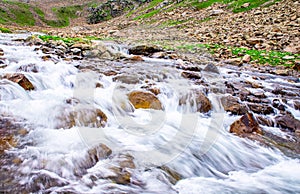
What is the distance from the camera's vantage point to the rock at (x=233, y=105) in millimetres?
5434

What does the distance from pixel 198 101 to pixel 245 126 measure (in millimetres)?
1363

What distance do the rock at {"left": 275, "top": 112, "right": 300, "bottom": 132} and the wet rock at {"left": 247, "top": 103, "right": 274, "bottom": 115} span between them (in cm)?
29

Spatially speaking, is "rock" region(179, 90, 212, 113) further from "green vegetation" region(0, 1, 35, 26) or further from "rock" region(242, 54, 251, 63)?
"green vegetation" region(0, 1, 35, 26)

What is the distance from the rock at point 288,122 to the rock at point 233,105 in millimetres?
703

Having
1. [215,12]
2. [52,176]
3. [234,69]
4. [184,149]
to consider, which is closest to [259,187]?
[184,149]

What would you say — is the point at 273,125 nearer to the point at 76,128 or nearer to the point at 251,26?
the point at 76,128

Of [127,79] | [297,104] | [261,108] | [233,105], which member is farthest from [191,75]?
[297,104]

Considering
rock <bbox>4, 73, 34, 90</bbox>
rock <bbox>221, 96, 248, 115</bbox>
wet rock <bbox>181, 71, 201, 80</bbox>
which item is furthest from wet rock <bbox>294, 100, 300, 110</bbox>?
rock <bbox>4, 73, 34, 90</bbox>

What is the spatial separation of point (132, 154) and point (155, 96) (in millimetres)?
2319

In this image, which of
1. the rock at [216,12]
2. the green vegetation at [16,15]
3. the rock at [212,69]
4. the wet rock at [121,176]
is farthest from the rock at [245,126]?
the green vegetation at [16,15]

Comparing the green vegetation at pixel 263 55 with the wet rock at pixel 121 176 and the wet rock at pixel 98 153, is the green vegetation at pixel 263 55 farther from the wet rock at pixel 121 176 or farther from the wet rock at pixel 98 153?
the wet rock at pixel 121 176

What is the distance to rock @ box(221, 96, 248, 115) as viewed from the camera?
214 inches

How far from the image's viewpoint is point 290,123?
16.8 ft

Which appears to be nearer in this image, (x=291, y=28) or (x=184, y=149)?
(x=184, y=149)
